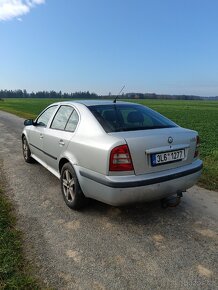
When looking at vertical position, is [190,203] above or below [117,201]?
below

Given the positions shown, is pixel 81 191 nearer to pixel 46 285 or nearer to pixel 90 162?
pixel 90 162

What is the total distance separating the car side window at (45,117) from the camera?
208 inches

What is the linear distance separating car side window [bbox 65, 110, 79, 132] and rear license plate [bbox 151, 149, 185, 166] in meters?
1.33

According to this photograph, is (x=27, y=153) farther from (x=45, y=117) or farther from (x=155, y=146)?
(x=155, y=146)

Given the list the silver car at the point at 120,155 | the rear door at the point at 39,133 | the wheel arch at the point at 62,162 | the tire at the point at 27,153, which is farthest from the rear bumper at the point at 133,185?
the tire at the point at 27,153

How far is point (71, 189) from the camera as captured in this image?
4.05m

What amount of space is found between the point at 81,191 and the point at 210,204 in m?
1.99

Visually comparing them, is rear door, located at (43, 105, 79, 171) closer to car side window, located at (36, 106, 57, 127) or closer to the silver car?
the silver car

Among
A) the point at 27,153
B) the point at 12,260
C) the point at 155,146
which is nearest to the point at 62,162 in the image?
the point at 155,146

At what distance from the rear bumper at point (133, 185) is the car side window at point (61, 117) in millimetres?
1104

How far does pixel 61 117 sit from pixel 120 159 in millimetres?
1873

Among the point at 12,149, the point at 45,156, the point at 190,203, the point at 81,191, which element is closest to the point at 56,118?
the point at 45,156

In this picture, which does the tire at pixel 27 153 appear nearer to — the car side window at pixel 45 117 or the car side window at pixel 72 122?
the car side window at pixel 45 117

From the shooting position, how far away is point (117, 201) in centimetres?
332
